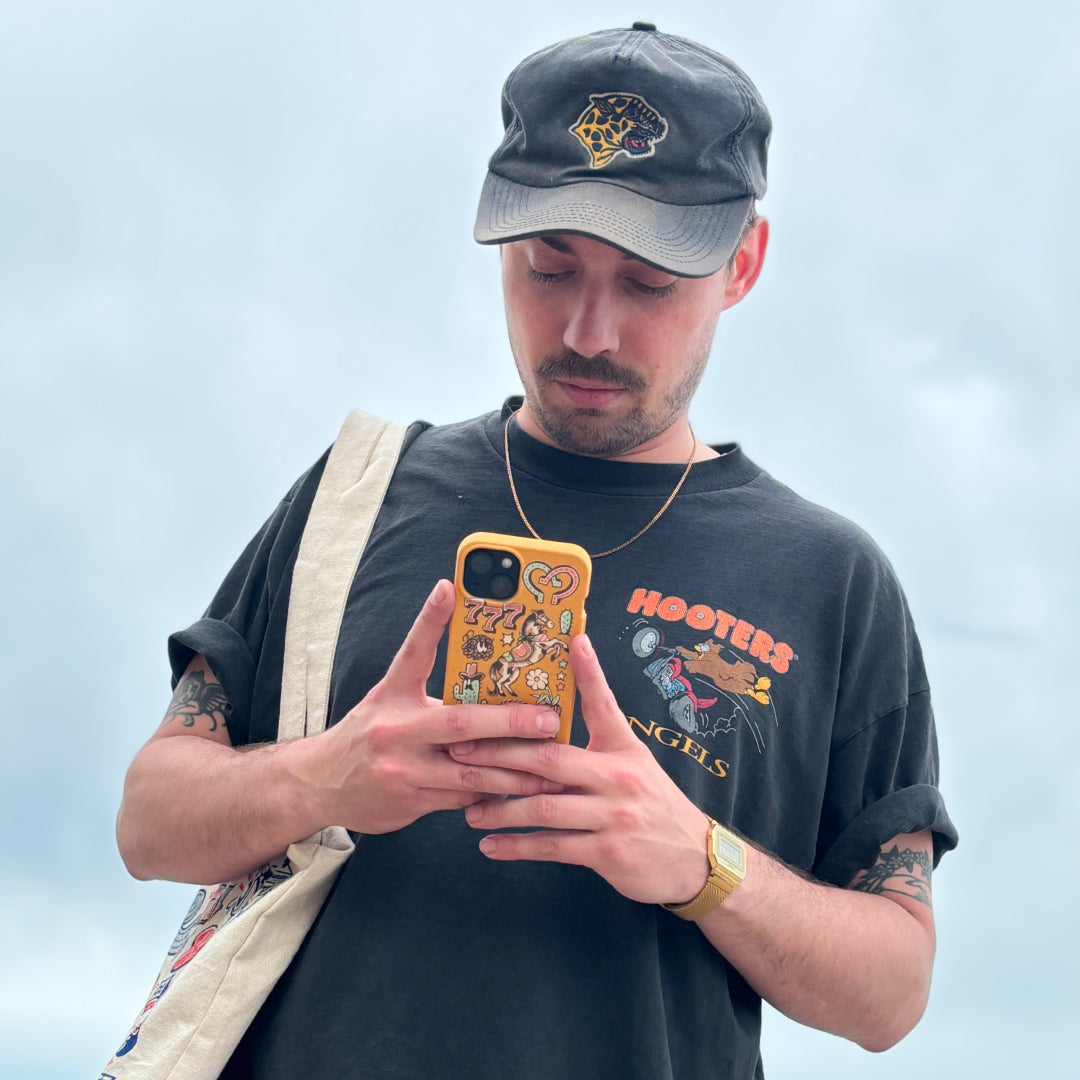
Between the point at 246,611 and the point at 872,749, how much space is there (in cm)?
106

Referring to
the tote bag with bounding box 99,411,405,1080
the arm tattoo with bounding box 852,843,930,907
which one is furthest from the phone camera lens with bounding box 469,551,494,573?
the arm tattoo with bounding box 852,843,930,907

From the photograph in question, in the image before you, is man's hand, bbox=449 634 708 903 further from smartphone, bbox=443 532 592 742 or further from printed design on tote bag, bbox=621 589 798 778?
printed design on tote bag, bbox=621 589 798 778

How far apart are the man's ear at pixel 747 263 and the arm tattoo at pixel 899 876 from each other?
3.15ft

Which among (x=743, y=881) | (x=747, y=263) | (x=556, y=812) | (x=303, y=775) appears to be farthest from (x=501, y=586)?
(x=747, y=263)

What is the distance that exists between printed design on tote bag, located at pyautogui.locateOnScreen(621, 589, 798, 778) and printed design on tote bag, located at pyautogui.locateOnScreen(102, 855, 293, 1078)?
0.58m

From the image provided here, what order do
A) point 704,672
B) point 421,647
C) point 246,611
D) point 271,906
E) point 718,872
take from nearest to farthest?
point 421,647 → point 718,872 → point 271,906 → point 704,672 → point 246,611

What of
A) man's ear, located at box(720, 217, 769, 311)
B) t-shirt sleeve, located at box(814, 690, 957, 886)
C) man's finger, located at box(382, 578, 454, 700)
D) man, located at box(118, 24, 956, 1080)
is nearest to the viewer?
man's finger, located at box(382, 578, 454, 700)

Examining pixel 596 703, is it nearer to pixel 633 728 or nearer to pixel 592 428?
pixel 633 728

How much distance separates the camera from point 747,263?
228cm

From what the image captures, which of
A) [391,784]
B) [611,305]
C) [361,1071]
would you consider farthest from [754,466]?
[361,1071]

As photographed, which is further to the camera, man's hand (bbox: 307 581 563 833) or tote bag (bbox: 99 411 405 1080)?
tote bag (bbox: 99 411 405 1080)

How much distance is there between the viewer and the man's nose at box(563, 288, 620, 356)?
1.95 meters

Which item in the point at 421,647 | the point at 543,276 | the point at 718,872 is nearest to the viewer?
the point at 421,647

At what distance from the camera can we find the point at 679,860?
1.63m
